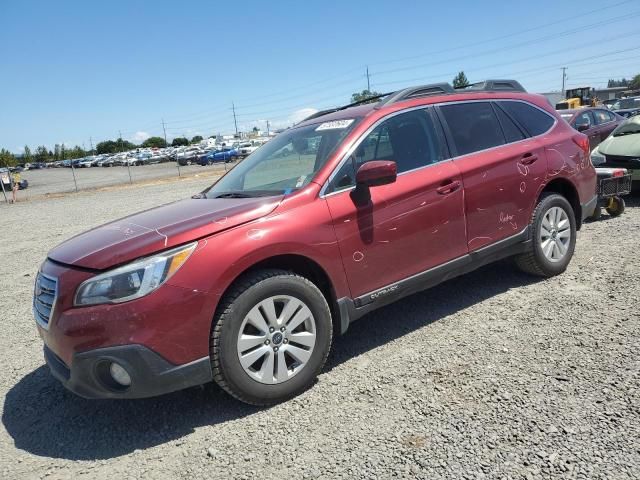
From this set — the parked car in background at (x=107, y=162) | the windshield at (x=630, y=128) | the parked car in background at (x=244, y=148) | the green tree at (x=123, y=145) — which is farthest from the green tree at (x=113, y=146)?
the windshield at (x=630, y=128)

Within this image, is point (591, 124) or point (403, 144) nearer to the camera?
point (403, 144)

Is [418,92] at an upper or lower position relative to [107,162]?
lower

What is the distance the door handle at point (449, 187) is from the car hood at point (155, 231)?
1314mm

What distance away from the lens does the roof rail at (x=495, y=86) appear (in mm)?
4613

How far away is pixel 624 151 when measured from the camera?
7.66 metres

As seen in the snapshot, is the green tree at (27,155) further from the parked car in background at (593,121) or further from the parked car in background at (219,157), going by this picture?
the parked car in background at (593,121)

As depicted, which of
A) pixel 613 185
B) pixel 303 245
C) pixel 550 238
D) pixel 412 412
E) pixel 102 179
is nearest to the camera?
pixel 412 412

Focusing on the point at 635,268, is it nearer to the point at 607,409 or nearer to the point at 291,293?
the point at 607,409

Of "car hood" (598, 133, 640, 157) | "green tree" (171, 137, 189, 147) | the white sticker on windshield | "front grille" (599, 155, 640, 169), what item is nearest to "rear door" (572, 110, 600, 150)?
"car hood" (598, 133, 640, 157)

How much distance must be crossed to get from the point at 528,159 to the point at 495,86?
2.93 ft

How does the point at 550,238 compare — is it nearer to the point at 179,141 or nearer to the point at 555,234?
the point at 555,234

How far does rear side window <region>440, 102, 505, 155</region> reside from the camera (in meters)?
4.01

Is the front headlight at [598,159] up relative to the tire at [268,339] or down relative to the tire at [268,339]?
up

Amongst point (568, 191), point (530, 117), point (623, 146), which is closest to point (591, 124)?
point (623, 146)
